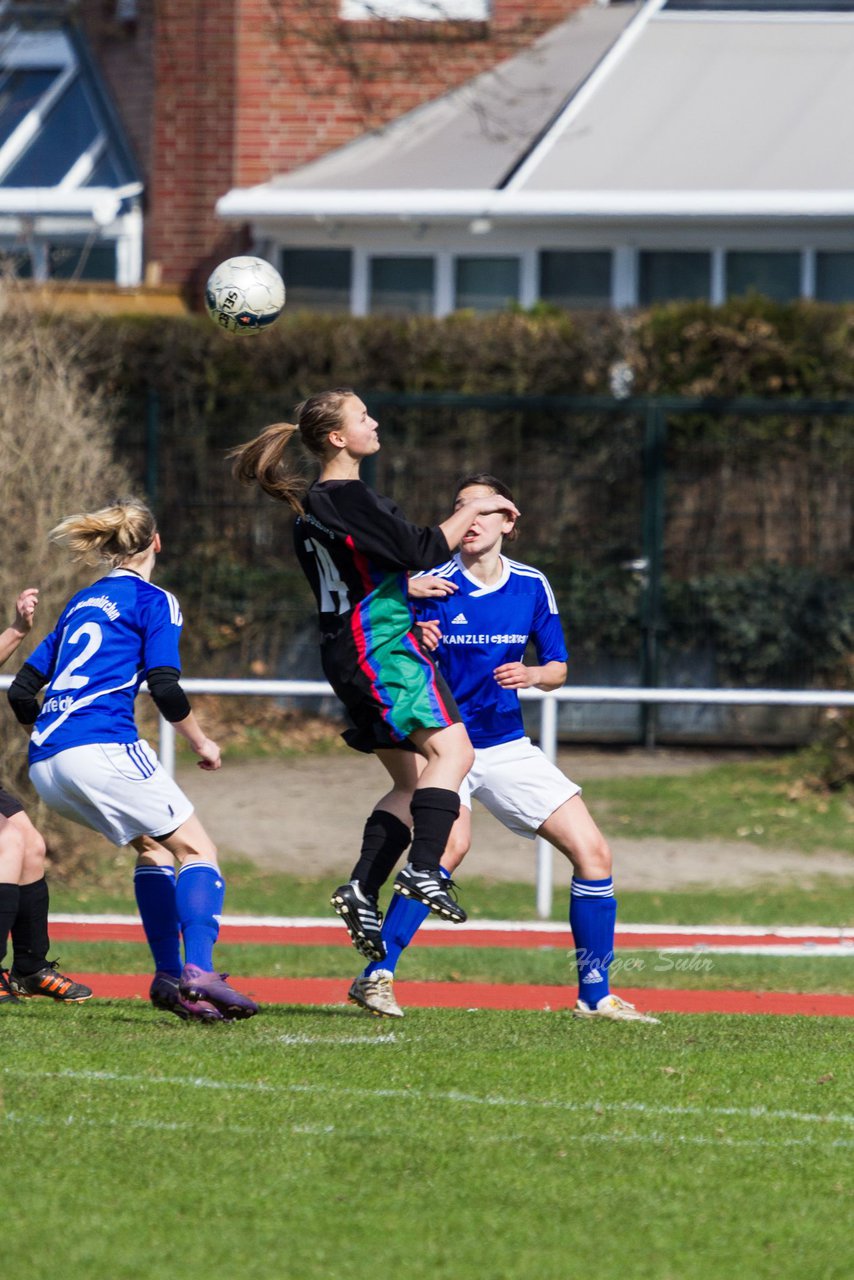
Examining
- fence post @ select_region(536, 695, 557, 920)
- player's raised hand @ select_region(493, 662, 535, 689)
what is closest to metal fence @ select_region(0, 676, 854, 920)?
fence post @ select_region(536, 695, 557, 920)

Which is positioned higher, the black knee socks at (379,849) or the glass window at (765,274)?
the glass window at (765,274)

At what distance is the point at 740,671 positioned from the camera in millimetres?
15836

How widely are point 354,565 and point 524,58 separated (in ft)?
52.4

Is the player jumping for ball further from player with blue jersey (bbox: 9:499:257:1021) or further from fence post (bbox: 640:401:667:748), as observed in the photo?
fence post (bbox: 640:401:667:748)

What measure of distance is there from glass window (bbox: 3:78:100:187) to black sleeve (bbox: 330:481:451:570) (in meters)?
16.4

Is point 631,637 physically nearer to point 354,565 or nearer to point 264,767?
point 264,767

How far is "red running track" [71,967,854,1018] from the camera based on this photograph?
8156 mm

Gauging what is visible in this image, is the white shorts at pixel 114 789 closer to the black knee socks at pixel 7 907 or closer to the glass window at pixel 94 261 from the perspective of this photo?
the black knee socks at pixel 7 907

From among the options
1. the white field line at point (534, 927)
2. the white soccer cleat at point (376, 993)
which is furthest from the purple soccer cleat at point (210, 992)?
the white field line at point (534, 927)

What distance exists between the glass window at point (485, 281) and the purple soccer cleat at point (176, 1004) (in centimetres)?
1379

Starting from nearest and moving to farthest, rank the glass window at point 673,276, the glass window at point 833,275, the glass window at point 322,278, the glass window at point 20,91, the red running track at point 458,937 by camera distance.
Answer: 1. the red running track at point 458,937
2. the glass window at point 833,275
3. the glass window at point 673,276
4. the glass window at point 322,278
5. the glass window at point 20,91

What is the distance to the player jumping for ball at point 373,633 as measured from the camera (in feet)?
21.2

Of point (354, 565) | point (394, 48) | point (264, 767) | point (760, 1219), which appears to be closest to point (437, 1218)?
point (760, 1219)

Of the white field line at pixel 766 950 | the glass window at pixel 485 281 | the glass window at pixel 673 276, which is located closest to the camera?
the white field line at pixel 766 950
